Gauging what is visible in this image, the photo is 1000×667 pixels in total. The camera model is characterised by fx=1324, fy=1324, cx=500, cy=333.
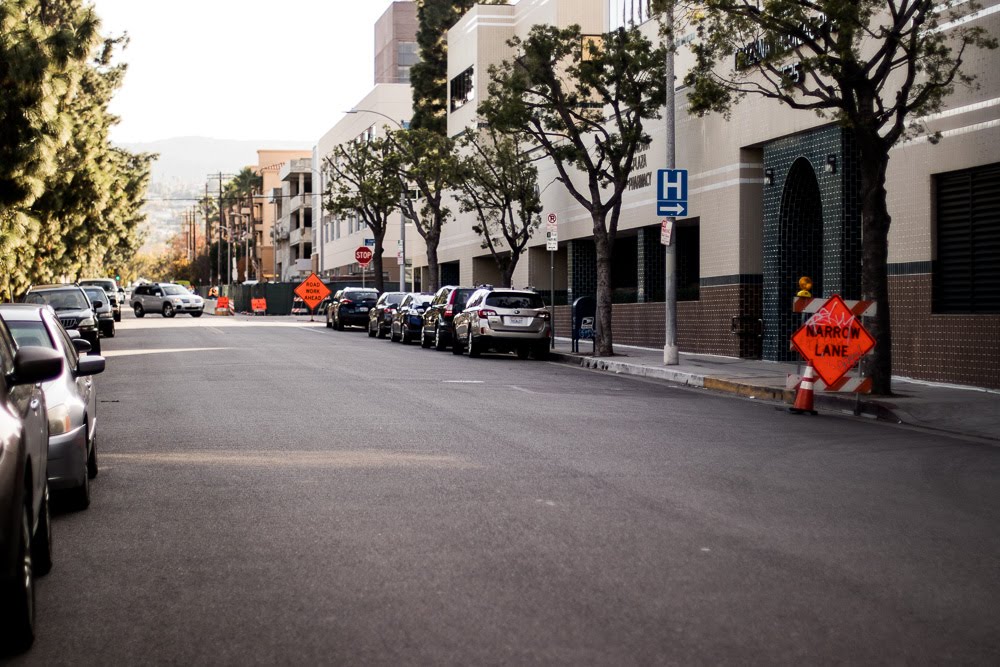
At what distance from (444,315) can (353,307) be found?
16.0m

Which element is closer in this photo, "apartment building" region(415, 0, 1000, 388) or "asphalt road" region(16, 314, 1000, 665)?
"asphalt road" region(16, 314, 1000, 665)

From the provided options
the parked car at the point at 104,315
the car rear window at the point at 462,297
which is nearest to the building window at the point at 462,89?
the parked car at the point at 104,315

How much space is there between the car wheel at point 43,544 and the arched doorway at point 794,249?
20778mm

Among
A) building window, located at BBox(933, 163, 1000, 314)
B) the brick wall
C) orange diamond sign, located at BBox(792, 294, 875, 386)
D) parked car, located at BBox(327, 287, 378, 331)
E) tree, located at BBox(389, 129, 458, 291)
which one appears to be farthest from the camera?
parked car, located at BBox(327, 287, 378, 331)

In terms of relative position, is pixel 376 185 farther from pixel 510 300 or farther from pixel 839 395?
pixel 839 395

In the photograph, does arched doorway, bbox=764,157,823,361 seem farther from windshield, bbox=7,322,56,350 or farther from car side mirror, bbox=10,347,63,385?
car side mirror, bbox=10,347,63,385

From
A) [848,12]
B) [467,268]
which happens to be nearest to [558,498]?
[848,12]

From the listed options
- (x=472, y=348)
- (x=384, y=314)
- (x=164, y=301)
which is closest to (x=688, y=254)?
(x=472, y=348)

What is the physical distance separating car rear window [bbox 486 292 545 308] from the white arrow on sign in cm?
545

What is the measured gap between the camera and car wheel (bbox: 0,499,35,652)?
5.18 m

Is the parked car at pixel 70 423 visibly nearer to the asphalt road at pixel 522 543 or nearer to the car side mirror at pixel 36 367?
the asphalt road at pixel 522 543

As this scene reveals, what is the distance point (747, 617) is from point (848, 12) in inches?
483

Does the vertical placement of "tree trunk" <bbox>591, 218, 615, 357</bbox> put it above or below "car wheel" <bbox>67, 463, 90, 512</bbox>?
above

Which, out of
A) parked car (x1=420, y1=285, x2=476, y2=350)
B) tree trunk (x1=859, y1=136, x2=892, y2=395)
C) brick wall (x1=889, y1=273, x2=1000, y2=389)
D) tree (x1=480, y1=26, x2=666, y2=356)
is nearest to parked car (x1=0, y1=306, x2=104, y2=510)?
tree trunk (x1=859, y1=136, x2=892, y2=395)
